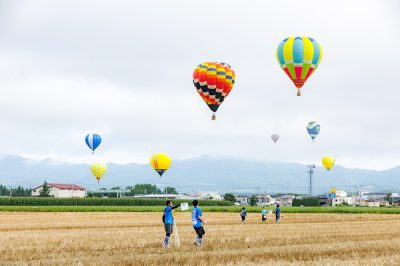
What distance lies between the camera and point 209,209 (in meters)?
92.5

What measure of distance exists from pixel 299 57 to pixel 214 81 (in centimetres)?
939

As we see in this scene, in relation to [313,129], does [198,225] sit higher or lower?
lower

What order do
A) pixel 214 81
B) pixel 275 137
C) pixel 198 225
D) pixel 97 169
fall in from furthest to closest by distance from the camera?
1. pixel 97 169
2. pixel 275 137
3. pixel 214 81
4. pixel 198 225

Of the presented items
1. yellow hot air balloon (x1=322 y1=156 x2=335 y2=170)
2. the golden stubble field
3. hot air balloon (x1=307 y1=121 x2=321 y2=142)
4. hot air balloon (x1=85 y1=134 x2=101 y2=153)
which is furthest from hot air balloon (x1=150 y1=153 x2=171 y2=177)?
the golden stubble field

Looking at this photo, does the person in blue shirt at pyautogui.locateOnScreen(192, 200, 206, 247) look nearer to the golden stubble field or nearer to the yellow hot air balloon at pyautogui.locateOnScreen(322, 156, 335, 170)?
the golden stubble field

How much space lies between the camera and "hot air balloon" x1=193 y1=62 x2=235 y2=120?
59981 millimetres

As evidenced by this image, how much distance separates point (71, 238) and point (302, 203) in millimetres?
167400

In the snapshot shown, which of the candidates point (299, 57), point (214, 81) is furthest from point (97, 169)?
point (299, 57)

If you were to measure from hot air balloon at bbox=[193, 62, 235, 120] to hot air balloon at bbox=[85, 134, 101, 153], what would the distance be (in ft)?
147

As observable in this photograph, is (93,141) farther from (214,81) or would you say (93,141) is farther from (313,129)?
(214,81)

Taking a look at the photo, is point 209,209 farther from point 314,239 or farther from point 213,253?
point 213,253

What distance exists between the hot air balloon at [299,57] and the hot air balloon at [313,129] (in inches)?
2128

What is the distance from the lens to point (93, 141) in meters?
103

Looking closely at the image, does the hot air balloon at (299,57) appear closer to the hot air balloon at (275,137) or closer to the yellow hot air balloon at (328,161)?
the hot air balloon at (275,137)
